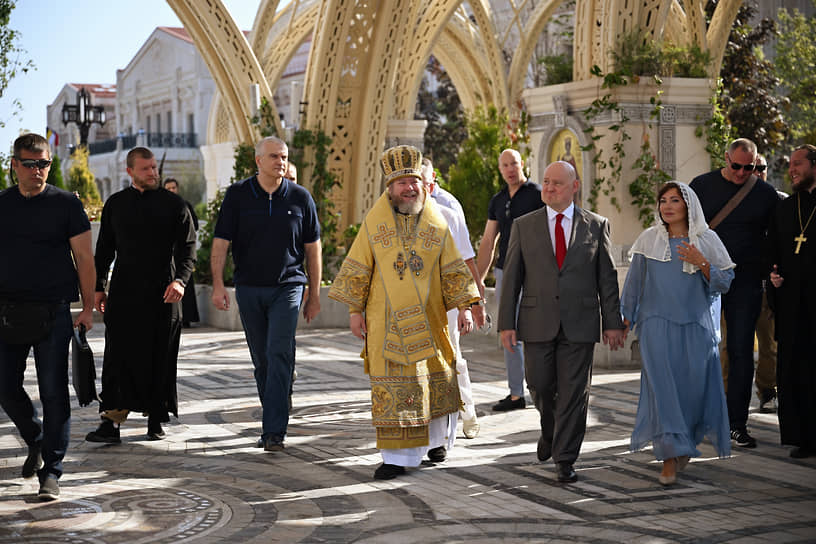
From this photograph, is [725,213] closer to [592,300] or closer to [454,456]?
[592,300]

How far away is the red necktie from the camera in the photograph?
598cm

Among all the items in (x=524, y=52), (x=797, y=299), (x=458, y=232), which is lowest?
(x=797, y=299)

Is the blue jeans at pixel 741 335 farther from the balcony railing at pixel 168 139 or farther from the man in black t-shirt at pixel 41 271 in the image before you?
the balcony railing at pixel 168 139

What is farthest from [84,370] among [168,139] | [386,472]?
[168,139]

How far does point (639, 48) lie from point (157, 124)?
6507 centimetres

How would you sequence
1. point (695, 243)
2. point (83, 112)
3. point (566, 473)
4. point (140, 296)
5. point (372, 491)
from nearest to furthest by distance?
point (372, 491)
point (566, 473)
point (695, 243)
point (140, 296)
point (83, 112)

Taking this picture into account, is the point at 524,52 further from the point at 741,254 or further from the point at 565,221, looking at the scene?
the point at 565,221

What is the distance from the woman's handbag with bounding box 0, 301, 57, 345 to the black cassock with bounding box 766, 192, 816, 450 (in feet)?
13.9

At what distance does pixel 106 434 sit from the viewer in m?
6.93

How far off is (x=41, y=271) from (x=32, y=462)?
42.5 inches

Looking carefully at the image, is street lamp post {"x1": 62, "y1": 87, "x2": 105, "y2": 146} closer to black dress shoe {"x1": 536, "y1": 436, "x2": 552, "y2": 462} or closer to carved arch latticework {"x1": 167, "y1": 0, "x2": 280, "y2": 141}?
carved arch latticework {"x1": 167, "y1": 0, "x2": 280, "y2": 141}

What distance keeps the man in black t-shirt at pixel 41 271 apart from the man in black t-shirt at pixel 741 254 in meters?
3.88

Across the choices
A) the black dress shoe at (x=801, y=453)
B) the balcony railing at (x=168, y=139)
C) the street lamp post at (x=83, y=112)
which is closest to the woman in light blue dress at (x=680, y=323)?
the black dress shoe at (x=801, y=453)

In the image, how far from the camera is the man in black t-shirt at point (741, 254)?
22.6 feet
